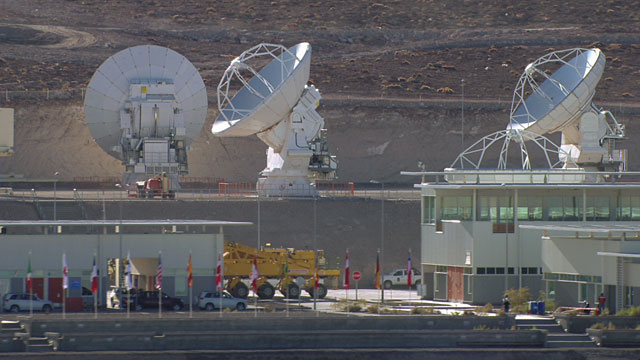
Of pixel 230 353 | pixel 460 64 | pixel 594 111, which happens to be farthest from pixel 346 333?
pixel 460 64

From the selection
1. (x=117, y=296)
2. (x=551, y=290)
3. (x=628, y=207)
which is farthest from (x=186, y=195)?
(x=551, y=290)

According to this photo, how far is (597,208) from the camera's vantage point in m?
66.2

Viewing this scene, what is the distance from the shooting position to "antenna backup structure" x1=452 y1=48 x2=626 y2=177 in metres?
80.6

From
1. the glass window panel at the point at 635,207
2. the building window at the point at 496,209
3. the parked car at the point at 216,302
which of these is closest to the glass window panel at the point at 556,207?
the building window at the point at 496,209

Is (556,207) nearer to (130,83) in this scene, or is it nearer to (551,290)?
(551,290)

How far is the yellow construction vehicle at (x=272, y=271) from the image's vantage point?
65.6 m

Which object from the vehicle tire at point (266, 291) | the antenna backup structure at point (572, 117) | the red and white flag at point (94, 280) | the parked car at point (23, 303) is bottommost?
the parked car at point (23, 303)

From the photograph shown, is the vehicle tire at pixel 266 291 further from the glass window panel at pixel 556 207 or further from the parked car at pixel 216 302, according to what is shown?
the glass window panel at pixel 556 207

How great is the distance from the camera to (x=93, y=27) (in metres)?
147

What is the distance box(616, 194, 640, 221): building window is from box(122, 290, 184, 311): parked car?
19.4 metres

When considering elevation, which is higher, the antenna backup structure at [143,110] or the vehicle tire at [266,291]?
the antenna backup structure at [143,110]

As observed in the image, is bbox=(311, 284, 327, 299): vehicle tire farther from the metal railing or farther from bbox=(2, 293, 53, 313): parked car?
the metal railing

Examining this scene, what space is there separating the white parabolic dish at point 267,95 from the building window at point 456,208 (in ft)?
58.9

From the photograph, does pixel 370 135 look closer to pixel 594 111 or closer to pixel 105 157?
pixel 105 157
